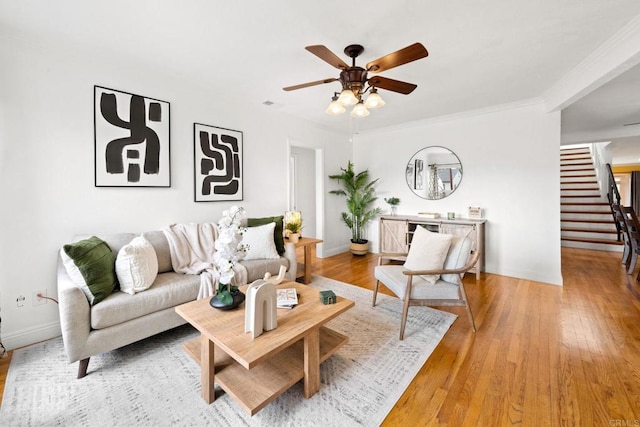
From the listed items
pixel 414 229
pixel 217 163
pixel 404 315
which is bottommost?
pixel 404 315

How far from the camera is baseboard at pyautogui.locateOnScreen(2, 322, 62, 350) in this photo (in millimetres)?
2076

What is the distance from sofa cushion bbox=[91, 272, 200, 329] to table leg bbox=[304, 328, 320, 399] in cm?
127

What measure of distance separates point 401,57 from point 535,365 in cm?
239

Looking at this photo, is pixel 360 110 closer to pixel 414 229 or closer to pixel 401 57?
pixel 401 57

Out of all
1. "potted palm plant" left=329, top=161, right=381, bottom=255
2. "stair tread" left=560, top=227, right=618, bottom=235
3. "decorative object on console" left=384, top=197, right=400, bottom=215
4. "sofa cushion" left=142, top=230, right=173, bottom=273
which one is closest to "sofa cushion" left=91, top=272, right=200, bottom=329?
Answer: "sofa cushion" left=142, top=230, right=173, bottom=273

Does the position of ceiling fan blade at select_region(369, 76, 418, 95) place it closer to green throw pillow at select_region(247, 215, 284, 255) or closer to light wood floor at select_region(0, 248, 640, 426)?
green throw pillow at select_region(247, 215, 284, 255)

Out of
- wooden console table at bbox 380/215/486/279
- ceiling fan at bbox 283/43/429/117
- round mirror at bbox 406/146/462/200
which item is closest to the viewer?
ceiling fan at bbox 283/43/429/117

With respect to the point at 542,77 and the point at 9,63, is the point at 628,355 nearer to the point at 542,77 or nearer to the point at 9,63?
the point at 542,77

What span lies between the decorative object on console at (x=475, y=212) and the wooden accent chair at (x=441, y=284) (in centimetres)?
195

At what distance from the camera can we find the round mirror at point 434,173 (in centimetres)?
438

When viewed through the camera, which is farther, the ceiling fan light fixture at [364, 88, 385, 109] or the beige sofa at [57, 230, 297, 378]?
the ceiling fan light fixture at [364, 88, 385, 109]

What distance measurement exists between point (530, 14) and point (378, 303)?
108 inches

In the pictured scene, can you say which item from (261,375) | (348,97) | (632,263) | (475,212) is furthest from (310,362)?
(632,263)

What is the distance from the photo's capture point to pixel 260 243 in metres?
3.00
